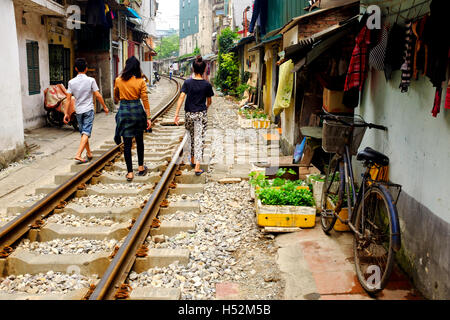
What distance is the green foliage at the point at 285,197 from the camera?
5.54 m

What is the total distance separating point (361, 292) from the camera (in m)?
3.85

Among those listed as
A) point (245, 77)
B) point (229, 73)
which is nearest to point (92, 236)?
point (245, 77)

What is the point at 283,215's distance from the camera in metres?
5.43

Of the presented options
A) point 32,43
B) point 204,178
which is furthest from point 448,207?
point 32,43

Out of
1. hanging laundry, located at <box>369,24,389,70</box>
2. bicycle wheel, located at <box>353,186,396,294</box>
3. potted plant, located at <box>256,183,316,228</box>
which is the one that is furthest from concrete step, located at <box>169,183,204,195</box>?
hanging laundry, located at <box>369,24,389,70</box>

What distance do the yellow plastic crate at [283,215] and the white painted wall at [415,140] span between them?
1.16 m

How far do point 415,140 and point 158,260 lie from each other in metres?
2.67

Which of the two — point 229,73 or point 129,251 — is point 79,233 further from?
point 229,73

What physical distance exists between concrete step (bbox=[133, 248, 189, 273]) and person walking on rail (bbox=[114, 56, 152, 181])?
2982 millimetres

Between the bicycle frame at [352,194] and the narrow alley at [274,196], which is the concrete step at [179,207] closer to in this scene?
the narrow alley at [274,196]

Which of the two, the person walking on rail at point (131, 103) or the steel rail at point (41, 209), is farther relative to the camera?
the person walking on rail at point (131, 103)

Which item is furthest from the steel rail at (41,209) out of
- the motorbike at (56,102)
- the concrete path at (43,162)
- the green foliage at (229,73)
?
the green foliage at (229,73)

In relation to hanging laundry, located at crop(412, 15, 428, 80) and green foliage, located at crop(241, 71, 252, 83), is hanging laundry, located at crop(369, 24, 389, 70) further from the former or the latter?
green foliage, located at crop(241, 71, 252, 83)

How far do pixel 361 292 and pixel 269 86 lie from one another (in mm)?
13544
